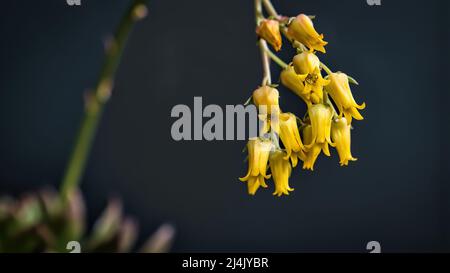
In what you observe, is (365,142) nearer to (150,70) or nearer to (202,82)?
(202,82)

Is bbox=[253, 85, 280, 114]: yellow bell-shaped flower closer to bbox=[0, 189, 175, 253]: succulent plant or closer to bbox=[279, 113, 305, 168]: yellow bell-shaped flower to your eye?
bbox=[279, 113, 305, 168]: yellow bell-shaped flower

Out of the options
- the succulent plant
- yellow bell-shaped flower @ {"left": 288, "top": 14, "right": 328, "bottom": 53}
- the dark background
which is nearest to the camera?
yellow bell-shaped flower @ {"left": 288, "top": 14, "right": 328, "bottom": 53}

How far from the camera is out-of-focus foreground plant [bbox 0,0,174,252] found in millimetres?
1154

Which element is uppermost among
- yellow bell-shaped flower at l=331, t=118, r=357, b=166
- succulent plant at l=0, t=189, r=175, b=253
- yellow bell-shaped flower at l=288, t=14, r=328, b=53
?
yellow bell-shaped flower at l=288, t=14, r=328, b=53

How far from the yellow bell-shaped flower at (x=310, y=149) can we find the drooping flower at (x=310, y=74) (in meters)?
0.05

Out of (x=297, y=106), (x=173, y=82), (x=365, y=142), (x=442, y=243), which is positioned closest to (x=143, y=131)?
(x=173, y=82)

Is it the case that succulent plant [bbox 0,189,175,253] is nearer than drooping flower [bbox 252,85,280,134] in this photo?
No

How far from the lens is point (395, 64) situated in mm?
1814

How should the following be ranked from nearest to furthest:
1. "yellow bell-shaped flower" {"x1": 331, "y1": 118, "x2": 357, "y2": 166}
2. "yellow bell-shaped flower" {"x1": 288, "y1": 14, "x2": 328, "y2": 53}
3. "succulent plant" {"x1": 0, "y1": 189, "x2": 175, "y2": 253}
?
"yellow bell-shaped flower" {"x1": 288, "y1": 14, "x2": 328, "y2": 53} < "yellow bell-shaped flower" {"x1": 331, "y1": 118, "x2": 357, "y2": 166} < "succulent plant" {"x1": 0, "y1": 189, "x2": 175, "y2": 253}

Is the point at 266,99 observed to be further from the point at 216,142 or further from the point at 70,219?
the point at 216,142

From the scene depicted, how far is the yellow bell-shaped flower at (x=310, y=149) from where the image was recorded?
1038 millimetres

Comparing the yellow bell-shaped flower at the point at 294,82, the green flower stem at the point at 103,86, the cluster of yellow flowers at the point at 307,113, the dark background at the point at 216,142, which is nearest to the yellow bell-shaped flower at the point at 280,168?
the cluster of yellow flowers at the point at 307,113

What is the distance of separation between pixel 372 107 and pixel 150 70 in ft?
1.97

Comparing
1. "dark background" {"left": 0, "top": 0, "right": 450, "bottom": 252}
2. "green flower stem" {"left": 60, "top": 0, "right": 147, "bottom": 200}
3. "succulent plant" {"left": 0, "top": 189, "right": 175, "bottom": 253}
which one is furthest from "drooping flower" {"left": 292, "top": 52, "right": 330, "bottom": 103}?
"dark background" {"left": 0, "top": 0, "right": 450, "bottom": 252}
